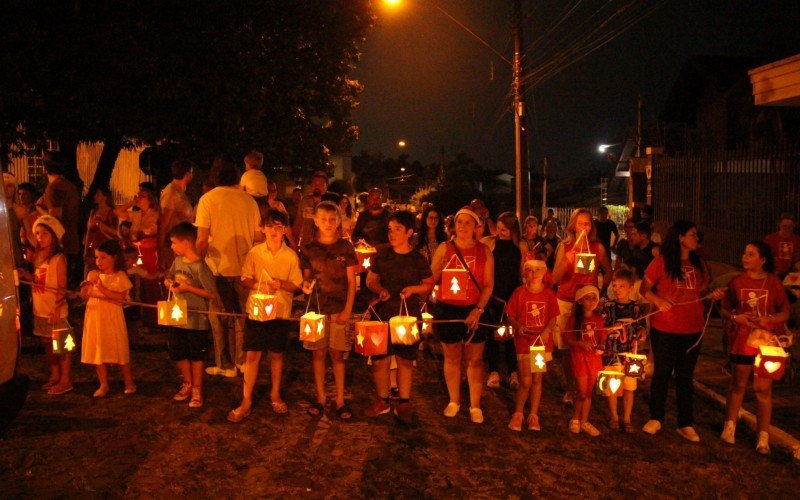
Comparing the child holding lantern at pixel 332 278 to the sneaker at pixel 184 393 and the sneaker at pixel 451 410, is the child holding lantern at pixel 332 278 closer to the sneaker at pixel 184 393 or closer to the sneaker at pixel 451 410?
Answer: the sneaker at pixel 451 410

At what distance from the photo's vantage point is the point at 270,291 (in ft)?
22.6

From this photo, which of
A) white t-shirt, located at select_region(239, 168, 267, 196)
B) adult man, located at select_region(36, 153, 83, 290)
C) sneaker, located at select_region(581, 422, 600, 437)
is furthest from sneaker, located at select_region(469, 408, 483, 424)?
adult man, located at select_region(36, 153, 83, 290)

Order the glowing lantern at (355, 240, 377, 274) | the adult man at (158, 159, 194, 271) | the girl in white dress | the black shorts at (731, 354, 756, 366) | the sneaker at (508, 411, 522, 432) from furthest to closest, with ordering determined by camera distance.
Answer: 1. the glowing lantern at (355, 240, 377, 274)
2. the adult man at (158, 159, 194, 271)
3. the girl in white dress
4. the sneaker at (508, 411, 522, 432)
5. the black shorts at (731, 354, 756, 366)

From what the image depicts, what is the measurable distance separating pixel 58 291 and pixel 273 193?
15.3 feet

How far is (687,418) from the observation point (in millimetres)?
6805

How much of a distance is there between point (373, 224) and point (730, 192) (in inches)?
314

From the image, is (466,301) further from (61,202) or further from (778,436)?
(61,202)

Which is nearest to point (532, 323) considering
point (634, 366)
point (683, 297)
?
point (634, 366)

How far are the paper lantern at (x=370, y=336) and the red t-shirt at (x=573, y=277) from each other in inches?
88.2

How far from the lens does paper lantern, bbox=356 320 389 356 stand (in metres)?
6.49

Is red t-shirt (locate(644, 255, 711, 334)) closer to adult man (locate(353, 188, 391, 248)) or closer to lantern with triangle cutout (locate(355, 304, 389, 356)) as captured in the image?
lantern with triangle cutout (locate(355, 304, 389, 356))

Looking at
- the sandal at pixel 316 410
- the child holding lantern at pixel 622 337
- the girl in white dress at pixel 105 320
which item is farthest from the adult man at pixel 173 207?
the child holding lantern at pixel 622 337

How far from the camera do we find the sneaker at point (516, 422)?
6.87 meters

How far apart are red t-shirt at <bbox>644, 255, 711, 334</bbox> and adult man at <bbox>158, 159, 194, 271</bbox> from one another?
5183mm
